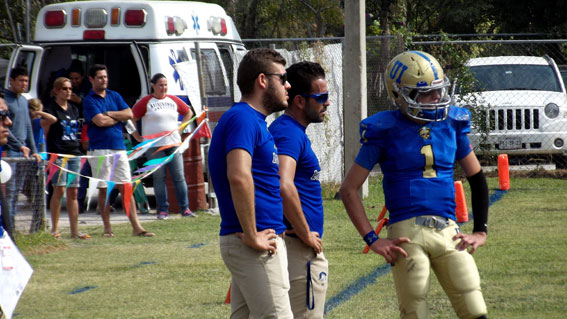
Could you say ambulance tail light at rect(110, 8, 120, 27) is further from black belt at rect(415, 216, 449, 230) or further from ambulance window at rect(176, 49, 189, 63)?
black belt at rect(415, 216, 449, 230)

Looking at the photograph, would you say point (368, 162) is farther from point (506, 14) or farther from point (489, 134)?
point (506, 14)

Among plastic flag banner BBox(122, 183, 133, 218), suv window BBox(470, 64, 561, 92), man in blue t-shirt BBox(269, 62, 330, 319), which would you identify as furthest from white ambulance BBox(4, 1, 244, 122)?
man in blue t-shirt BBox(269, 62, 330, 319)

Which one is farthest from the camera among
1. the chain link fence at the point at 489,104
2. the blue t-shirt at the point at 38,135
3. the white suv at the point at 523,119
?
the white suv at the point at 523,119

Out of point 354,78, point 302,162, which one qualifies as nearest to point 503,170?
point 354,78

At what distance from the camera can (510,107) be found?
47.5 feet

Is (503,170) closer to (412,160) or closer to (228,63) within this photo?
(228,63)

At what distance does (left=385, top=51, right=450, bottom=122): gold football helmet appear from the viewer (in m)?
4.18

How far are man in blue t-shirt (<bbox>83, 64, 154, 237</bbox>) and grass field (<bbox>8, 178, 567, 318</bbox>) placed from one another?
0.36m

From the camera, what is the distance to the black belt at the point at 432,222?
4137mm

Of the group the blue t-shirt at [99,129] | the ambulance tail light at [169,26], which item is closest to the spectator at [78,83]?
the blue t-shirt at [99,129]

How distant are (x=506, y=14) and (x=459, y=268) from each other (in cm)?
1878

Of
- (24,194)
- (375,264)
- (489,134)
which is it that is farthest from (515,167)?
(24,194)

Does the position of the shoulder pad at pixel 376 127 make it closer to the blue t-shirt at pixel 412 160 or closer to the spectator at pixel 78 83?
the blue t-shirt at pixel 412 160

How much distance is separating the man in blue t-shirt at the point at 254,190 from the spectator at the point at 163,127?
7.06 m
